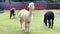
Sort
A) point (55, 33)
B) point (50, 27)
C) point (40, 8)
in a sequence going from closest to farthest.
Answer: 1. point (55, 33)
2. point (50, 27)
3. point (40, 8)

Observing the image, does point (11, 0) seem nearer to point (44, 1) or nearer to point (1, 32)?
point (44, 1)

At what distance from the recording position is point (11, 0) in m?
41.0

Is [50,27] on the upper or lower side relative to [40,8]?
upper

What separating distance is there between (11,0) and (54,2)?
8023 mm

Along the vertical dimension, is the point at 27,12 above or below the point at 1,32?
above

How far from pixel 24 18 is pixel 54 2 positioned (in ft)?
97.6

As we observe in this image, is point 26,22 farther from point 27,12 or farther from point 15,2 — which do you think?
point 15,2

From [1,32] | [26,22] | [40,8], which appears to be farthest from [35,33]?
[40,8]

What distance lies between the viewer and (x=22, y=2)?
40.5 meters

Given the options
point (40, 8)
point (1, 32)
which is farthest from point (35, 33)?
point (40, 8)

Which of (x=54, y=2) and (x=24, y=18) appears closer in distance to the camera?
(x=24, y=18)

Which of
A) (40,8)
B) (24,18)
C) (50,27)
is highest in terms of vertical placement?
(24,18)

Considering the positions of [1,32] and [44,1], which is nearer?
[1,32]

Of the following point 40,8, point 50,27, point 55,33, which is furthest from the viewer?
point 40,8
